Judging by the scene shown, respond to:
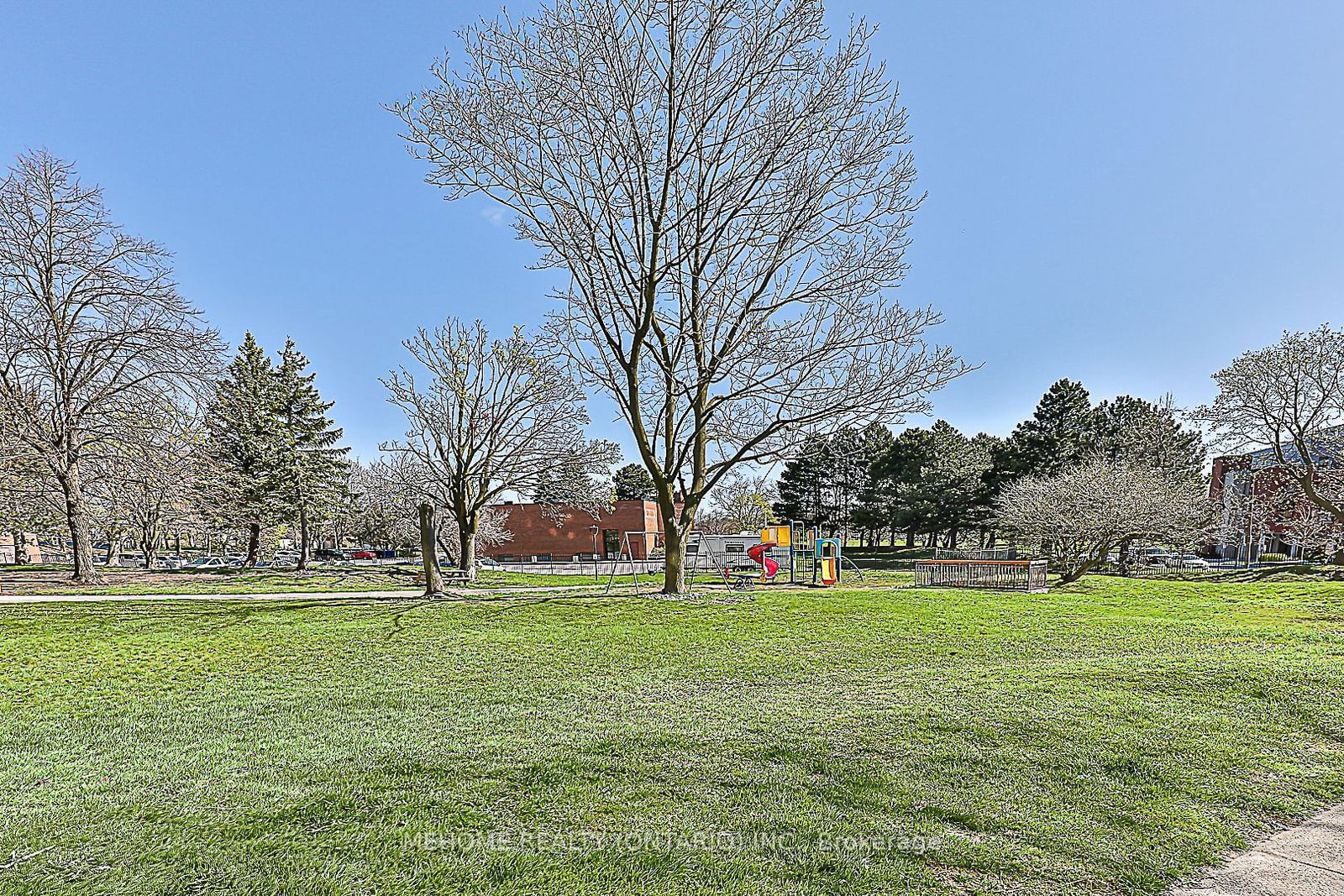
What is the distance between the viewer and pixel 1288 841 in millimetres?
3340

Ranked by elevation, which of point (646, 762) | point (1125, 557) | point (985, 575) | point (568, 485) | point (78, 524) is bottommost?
point (1125, 557)

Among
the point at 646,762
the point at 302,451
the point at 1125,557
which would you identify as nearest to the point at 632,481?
the point at 302,451

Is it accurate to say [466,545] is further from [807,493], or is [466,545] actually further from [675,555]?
[807,493]

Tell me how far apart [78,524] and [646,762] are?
61.8ft

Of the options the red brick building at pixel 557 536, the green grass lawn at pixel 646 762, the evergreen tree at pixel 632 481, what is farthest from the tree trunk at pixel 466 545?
the evergreen tree at pixel 632 481

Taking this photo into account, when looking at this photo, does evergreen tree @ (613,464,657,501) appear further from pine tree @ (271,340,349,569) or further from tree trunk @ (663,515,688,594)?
tree trunk @ (663,515,688,594)

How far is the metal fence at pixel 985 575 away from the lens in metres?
20.7

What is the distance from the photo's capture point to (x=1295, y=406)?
2736cm

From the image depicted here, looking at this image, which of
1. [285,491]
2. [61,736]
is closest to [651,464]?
[61,736]

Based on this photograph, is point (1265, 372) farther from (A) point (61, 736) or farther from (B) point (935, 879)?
(A) point (61, 736)

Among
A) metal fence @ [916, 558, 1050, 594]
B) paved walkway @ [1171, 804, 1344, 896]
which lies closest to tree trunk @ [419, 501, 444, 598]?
metal fence @ [916, 558, 1050, 594]

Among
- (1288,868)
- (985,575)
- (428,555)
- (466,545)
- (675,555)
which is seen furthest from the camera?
(466,545)

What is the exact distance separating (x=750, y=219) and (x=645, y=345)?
3.64 metres

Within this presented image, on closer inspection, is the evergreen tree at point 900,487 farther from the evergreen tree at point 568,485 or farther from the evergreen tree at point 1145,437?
the evergreen tree at point 568,485
